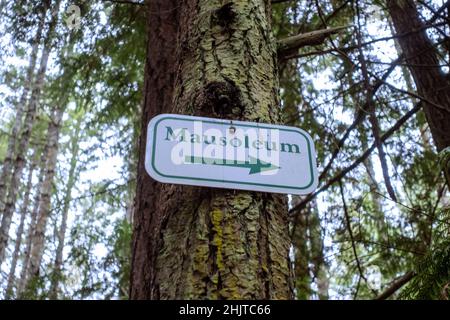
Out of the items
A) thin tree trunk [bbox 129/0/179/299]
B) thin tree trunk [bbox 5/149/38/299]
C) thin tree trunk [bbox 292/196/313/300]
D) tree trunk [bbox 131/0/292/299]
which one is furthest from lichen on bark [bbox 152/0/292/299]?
thin tree trunk [bbox 5/149/38/299]

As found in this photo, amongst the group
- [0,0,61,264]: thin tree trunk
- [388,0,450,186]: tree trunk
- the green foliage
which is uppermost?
[0,0,61,264]: thin tree trunk

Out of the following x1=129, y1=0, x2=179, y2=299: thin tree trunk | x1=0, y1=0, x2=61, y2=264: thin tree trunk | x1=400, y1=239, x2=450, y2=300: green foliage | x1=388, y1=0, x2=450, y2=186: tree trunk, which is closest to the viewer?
x1=400, y1=239, x2=450, y2=300: green foliage

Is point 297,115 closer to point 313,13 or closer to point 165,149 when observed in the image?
point 313,13

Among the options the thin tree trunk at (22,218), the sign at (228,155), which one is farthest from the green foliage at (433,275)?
the thin tree trunk at (22,218)

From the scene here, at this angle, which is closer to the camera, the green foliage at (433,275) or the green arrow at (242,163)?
the green arrow at (242,163)

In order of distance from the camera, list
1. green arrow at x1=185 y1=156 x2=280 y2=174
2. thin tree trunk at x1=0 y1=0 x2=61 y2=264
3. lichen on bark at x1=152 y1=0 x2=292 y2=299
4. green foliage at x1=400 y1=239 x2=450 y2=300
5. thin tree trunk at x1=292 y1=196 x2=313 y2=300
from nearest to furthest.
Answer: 1. lichen on bark at x1=152 y1=0 x2=292 y2=299
2. green arrow at x1=185 y1=156 x2=280 y2=174
3. green foliage at x1=400 y1=239 x2=450 y2=300
4. thin tree trunk at x1=292 y1=196 x2=313 y2=300
5. thin tree trunk at x1=0 y1=0 x2=61 y2=264

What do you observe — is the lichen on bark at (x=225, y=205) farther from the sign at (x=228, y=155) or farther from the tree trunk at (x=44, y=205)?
the tree trunk at (x=44, y=205)

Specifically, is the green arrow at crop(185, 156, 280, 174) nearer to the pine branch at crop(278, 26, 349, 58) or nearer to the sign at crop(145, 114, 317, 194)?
the sign at crop(145, 114, 317, 194)

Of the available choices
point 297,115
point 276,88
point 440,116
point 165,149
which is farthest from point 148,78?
point 440,116

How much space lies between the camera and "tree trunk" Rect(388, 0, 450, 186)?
10.3 feet

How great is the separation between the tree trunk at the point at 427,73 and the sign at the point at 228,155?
7.84ft

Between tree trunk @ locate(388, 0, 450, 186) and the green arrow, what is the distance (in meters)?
2.46

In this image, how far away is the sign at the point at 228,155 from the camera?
3.07ft

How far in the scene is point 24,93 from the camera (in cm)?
768
